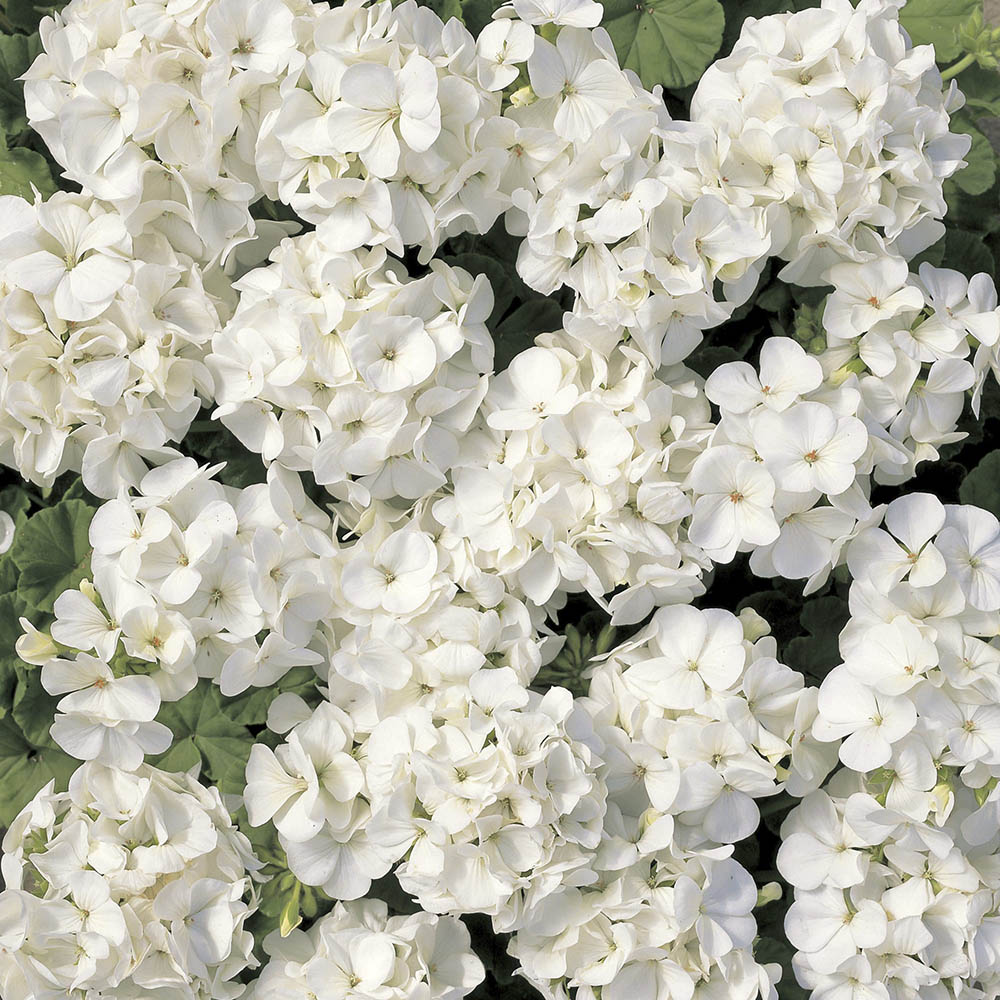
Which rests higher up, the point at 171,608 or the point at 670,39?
the point at 670,39

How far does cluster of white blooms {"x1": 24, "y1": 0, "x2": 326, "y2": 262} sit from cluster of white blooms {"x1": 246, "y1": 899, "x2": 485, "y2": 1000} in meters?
0.72

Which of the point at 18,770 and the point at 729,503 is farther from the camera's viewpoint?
the point at 18,770

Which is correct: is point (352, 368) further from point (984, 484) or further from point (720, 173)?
point (984, 484)

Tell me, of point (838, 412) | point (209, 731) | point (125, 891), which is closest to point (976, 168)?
point (838, 412)

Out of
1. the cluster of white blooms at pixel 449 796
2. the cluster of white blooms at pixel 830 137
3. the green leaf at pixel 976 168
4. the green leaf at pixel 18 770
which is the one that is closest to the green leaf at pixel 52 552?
the green leaf at pixel 18 770

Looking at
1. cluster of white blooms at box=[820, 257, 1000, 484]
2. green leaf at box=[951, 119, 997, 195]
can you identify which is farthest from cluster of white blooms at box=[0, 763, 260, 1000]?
green leaf at box=[951, 119, 997, 195]

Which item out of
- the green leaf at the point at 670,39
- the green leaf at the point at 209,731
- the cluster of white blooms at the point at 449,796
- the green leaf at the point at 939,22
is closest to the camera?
the cluster of white blooms at the point at 449,796

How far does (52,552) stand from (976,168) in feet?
3.88

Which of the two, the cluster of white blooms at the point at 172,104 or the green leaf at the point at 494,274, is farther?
the green leaf at the point at 494,274

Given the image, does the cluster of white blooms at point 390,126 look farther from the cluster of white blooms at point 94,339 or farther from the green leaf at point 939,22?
the green leaf at point 939,22

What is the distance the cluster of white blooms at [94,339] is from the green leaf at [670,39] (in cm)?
58

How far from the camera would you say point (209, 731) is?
4.03ft

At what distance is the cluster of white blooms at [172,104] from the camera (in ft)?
3.67

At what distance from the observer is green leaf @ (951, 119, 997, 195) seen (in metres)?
1.40
